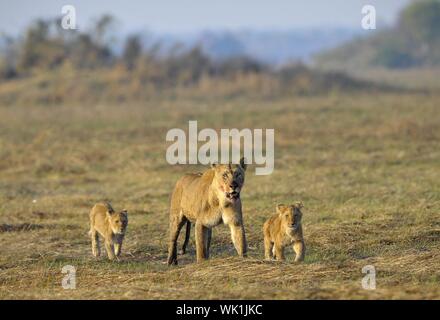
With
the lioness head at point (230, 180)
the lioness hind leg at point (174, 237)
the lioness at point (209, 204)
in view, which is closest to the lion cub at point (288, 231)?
the lioness at point (209, 204)

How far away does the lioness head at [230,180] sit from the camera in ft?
34.6

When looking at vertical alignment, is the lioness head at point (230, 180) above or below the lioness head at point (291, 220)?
above

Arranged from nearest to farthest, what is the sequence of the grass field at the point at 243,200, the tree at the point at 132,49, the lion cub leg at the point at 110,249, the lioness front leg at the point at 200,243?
the grass field at the point at 243,200 → the lioness front leg at the point at 200,243 → the lion cub leg at the point at 110,249 → the tree at the point at 132,49

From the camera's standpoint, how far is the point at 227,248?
12742mm

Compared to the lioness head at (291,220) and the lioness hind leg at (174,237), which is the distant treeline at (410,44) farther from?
the lioness head at (291,220)

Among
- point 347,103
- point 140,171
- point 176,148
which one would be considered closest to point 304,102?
point 347,103

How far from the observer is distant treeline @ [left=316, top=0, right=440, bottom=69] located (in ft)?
284

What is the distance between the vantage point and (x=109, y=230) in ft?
41.3

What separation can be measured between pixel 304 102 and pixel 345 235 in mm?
22786

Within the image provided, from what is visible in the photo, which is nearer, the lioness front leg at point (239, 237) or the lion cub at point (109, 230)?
the lioness front leg at point (239, 237)

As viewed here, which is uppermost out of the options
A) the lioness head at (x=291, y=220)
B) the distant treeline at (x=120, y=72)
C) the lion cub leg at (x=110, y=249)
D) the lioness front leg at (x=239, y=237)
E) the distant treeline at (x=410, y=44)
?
the distant treeline at (x=410, y=44)

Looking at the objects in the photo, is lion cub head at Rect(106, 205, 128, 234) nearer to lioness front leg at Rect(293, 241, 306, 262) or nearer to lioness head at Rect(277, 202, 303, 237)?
lioness head at Rect(277, 202, 303, 237)

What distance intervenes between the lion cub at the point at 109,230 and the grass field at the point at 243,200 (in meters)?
0.17
